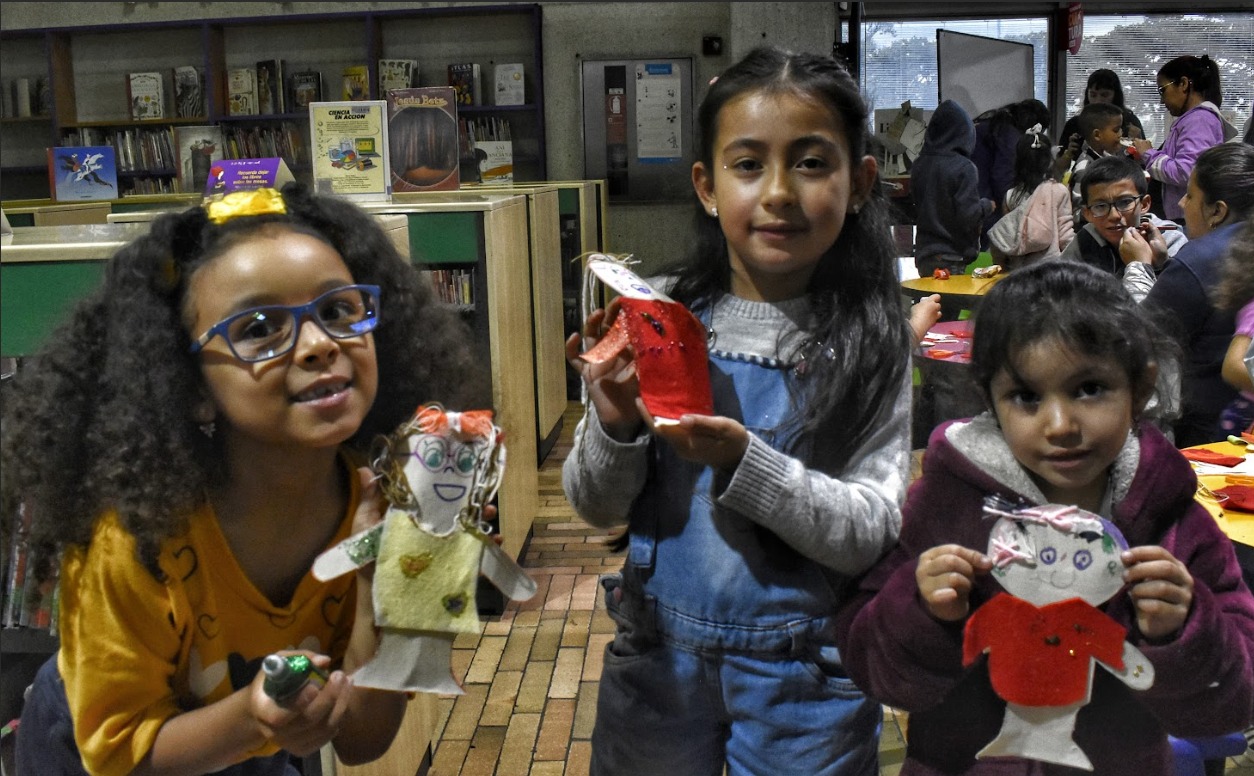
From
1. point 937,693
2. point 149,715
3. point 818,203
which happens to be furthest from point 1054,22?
point 149,715

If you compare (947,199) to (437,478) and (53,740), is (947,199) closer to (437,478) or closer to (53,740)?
(437,478)

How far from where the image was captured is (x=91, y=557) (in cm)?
92

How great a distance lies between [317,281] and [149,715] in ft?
1.31

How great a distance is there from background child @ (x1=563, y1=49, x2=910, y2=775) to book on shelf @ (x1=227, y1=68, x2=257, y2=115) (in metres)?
8.33

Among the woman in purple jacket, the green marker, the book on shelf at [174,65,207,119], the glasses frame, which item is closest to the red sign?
the woman in purple jacket

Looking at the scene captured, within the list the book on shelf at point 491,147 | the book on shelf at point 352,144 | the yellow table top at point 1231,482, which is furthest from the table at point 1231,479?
the book on shelf at point 491,147

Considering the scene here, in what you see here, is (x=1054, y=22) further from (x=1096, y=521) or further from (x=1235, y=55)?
(x=1096, y=521)

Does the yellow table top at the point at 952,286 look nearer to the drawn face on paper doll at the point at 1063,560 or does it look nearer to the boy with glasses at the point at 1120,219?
the boy with glasses at the point at 1120,219

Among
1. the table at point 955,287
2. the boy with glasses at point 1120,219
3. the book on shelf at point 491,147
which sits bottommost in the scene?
the table at point 955,287

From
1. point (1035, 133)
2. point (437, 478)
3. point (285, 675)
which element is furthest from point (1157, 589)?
point (1035, 133)

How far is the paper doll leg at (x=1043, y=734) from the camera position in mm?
987

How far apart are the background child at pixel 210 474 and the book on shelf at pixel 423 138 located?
2.42 metres

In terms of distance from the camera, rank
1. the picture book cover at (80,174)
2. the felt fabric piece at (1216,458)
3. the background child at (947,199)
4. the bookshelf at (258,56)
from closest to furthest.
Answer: the background child at (947,199) < the felt fabric piece at (1216,458) < the picture book cover at (80,174) < the bookshelf at (258,56)

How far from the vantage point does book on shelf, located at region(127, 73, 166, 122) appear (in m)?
8.53
